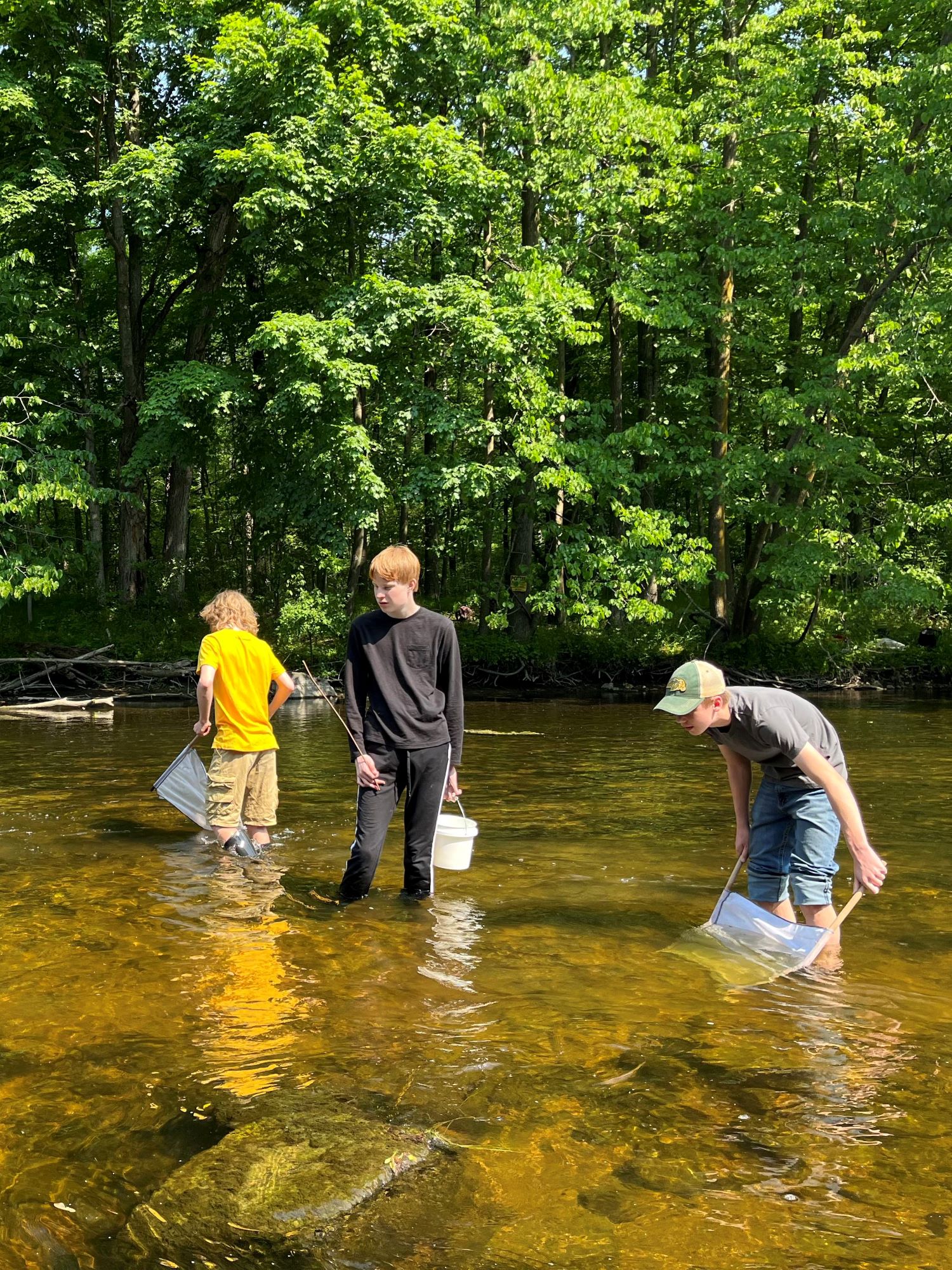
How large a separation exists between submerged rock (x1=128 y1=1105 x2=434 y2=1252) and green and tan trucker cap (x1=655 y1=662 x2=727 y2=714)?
1968mm

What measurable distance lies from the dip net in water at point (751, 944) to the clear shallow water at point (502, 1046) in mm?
118

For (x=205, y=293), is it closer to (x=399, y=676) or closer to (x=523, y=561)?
(x=523, y=561)

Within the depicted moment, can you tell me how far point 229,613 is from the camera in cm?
769

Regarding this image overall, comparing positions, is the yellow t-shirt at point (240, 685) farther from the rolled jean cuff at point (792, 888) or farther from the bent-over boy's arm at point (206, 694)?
the rolled jean cuff at point (792, 888)

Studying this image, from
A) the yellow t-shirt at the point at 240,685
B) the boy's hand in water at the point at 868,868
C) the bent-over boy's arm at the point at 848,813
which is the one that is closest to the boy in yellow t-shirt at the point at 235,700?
the yellow t-shirt at the point at 240,685

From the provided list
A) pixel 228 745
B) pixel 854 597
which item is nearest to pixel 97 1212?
pixel 228 745

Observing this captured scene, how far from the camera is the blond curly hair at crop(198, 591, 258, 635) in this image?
7672mm

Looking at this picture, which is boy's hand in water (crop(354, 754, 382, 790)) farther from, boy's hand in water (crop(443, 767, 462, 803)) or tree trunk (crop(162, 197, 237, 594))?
tree trunk (crop(162, 197, 237, 594))

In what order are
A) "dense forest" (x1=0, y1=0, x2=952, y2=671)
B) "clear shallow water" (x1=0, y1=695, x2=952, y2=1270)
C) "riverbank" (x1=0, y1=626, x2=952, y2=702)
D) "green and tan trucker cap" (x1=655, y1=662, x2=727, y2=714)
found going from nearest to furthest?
1. "clear shallow water" (x1=0, y1=695, x2=952, y2=1270)
2. "green and tan trucker cap" (x1=655, y1=662, x2=727, y2=714)
3. "dense forest" (x1=0, y1=0, x2=952, y2=671)
4. "riverbank" (x1=0, y1=626, x2=952, y2=702)

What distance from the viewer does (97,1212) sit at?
321cm

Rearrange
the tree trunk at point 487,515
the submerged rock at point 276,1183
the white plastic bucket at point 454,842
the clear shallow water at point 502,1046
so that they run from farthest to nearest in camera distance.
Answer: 1. the tree trunk at point 487,515
2. the white plastic bucket at point 454,842
3. the clear shallow water at point 502,1046
4. the submerged rock at point 276,1183

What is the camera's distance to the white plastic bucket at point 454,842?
22.7 feet

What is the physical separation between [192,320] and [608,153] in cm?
1080

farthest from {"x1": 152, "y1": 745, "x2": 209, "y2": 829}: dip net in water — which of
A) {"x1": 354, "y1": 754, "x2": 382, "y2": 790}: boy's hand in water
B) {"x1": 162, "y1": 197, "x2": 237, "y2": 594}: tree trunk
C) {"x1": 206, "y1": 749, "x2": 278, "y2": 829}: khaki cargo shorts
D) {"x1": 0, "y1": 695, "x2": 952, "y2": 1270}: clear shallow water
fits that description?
{"x1": 162, "y1": 197, "x2": 237, "y2": 594}: tree trunk
